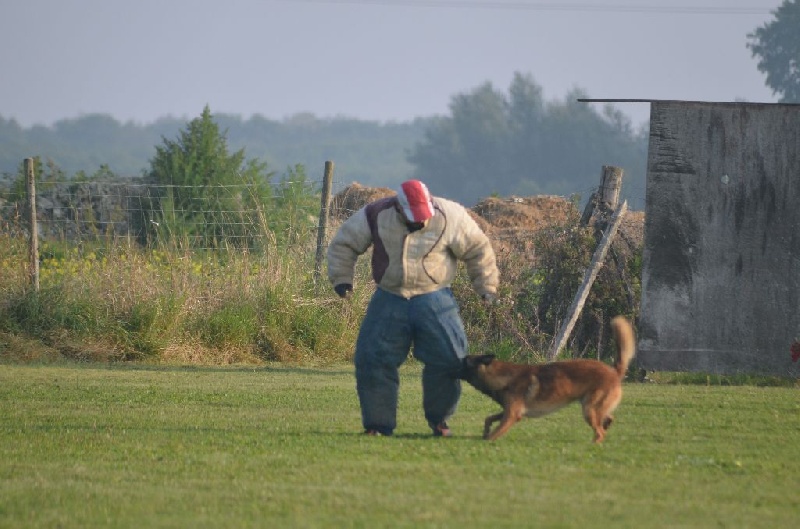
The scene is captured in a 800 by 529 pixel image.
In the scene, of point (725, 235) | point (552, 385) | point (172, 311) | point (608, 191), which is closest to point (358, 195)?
point (172, 311)

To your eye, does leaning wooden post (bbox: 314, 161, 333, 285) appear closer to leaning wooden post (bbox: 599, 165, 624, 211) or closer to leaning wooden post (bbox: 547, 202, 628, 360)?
leaning wooden post (bbox: 547, 202, 628, 360)

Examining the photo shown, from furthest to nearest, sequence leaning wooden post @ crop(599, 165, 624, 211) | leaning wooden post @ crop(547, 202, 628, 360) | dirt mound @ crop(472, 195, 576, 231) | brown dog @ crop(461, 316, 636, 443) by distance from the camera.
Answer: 1. dirt mound @ crop(472, 195, 576, 231)
2. leaning wooden post @ crop(599, 165, 624, 211)
3. leaning wooden post @ crop(547, 202, 628, 360)
4. brown dog @ crop(461, 316, 636, 443)

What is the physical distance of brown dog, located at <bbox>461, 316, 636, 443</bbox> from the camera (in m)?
8.66

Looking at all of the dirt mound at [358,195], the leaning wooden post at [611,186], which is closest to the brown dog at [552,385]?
the leaning wooden post at [611,186]

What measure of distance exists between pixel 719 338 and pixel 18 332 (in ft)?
28.4

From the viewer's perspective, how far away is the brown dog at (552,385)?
28.4ft

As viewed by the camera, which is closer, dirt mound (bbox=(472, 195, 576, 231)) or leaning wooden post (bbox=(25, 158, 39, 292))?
leaning wooden post (bbox=(25, 158, 39, 292))

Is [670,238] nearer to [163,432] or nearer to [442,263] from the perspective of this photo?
[442,263]

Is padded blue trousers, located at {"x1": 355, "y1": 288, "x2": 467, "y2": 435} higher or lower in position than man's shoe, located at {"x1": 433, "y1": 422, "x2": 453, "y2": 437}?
higher

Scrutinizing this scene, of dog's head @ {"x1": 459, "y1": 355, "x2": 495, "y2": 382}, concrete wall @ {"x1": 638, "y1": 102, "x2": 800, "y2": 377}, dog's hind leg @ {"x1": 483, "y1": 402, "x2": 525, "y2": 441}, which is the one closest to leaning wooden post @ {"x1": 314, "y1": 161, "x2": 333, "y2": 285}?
concrete wall @ {"x1": 638, "y1": 102, "x2": 800, "y2": 377}

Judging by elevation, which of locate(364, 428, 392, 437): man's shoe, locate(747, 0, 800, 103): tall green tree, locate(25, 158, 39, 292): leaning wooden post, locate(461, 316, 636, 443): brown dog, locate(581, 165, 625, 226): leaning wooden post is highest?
locate(747, 0, 800, 103): tall green tree

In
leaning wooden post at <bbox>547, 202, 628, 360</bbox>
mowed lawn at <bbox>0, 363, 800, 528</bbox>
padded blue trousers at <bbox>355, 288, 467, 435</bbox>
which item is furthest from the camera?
leaning wooden post at <bbox>547, 202, 628, 360</bbox>

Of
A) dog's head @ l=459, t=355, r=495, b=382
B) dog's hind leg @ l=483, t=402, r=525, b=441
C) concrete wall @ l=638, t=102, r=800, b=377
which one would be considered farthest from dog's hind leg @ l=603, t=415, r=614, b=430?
concrete wall @ l=638, t=102, r=800, b=377

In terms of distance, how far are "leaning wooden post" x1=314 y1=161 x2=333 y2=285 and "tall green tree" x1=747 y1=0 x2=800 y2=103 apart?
76.2m
